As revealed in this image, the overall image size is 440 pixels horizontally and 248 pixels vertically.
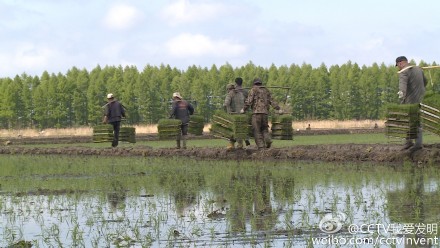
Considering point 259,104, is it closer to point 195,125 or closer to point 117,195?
point 195,125

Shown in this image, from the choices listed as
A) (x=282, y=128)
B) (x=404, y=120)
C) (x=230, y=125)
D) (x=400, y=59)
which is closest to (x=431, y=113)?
(x=404, y=120)

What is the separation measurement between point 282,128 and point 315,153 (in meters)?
3.52

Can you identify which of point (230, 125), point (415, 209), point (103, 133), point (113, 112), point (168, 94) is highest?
point (168, 94)

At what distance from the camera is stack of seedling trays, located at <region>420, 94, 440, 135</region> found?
59.4ft

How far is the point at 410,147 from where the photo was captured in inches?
765

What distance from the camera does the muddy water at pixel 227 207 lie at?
29.8ft

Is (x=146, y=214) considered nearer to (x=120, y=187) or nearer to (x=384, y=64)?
(x=120, y=187)

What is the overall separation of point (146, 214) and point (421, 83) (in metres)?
9.84

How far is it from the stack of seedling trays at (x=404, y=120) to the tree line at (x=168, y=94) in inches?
3125

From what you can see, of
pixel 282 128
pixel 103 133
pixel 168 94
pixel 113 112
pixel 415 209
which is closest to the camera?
pixel 415 209

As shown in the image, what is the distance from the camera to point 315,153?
22.0m

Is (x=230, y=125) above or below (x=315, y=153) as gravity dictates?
above

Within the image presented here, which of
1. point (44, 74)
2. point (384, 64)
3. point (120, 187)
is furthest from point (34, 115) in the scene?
point (120, 187)

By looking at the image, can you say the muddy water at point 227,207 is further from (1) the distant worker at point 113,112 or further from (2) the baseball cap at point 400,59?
(1) the distant worker at point 113,112
